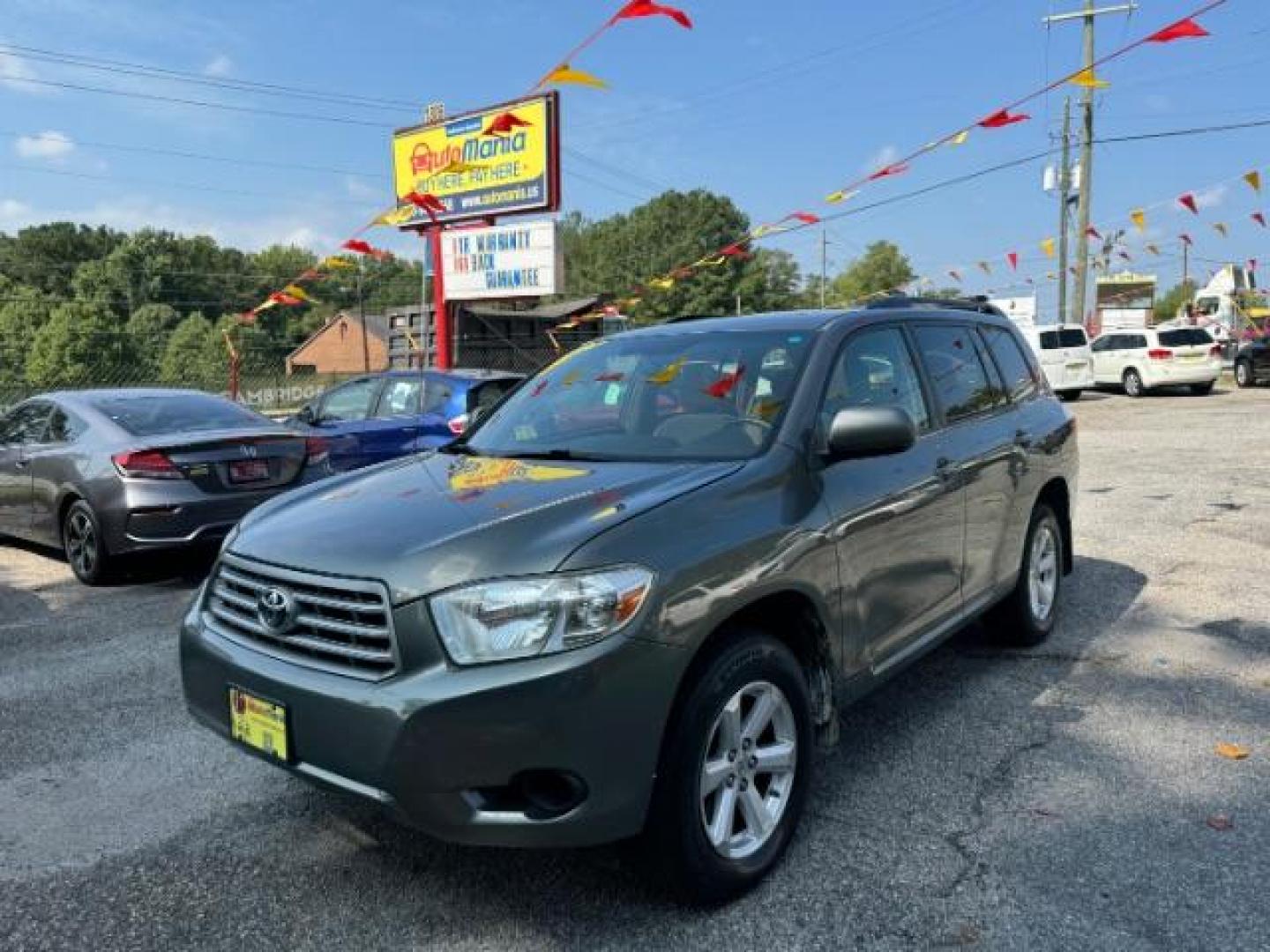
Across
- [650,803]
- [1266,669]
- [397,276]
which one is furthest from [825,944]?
[397,276]

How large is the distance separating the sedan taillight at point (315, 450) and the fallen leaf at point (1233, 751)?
5.94 m

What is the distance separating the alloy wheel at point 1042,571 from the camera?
4.94m

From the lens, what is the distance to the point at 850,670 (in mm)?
3248

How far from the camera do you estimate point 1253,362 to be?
85.8 ft

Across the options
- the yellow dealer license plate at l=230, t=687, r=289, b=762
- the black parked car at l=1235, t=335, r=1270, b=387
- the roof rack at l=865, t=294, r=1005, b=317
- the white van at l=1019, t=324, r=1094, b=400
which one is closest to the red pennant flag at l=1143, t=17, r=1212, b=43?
the roof rack at l=865, t=294, r=1005, b=317

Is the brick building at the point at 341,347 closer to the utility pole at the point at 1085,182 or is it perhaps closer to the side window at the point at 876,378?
the utility pole at the point at 1085,182

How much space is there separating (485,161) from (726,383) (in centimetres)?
1556

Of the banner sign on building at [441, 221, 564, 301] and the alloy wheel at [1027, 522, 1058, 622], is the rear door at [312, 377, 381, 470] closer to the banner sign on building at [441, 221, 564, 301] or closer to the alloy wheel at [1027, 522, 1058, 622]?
the alloy wheel at [1027, 522, 1058, 622]

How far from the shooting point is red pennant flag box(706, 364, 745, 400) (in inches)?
141

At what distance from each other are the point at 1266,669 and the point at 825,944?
3.22m

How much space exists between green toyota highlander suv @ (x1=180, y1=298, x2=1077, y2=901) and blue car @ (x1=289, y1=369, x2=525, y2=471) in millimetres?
5077

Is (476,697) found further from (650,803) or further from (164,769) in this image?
(164,769)

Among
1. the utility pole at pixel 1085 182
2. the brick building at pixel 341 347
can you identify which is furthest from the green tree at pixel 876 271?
the utility pole at pixel 1085 182

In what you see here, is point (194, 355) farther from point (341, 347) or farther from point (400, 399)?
point (341, 347)
